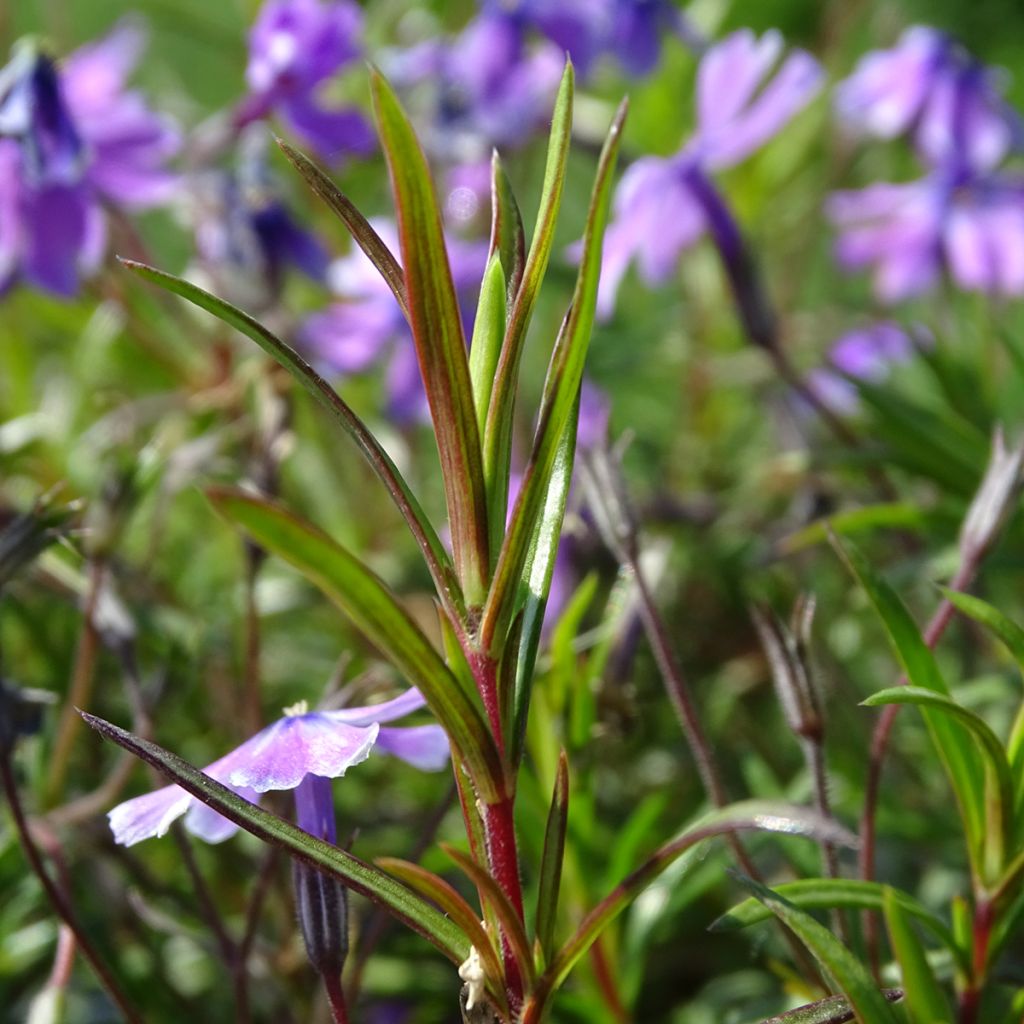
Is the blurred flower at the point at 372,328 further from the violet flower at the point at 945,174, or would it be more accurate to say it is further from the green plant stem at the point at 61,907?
the green plant stem at the point at 61,907

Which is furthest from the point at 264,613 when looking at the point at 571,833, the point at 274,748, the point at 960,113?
the point at 960,113

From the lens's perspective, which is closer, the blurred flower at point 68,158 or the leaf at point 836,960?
the leaf at point 836,960

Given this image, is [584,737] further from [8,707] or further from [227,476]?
[227,476]

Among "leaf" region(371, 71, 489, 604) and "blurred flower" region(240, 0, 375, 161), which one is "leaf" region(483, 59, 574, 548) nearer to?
"leaf" region(371, 71, 489, 604)

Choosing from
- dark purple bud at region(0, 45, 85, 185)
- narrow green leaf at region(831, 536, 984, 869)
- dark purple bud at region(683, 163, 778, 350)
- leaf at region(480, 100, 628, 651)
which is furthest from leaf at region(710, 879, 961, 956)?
dark purple bud at region(0, 45, 85, 185)

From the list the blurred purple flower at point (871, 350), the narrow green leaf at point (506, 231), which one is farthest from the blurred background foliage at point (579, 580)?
the narrow green leaf at point (506, 231)

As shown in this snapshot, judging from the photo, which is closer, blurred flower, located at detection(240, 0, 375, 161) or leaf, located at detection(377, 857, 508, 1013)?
leaf, located at detection(377, 857, 508, 1013)

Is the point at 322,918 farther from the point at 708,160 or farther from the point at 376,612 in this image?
the point at 708,160
